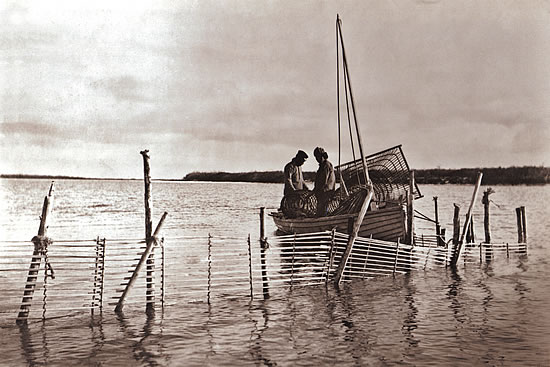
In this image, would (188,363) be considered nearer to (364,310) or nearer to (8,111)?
(364,310)

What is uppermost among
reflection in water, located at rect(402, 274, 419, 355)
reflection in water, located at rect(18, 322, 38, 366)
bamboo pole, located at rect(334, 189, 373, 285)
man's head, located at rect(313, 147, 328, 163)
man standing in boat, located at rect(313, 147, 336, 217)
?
man's head, located at rect(313, 147, 328, 163)

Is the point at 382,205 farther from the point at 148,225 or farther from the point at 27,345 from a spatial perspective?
the point at 27,345

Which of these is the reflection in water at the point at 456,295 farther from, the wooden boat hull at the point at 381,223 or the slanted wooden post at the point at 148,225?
the slanted wooden post at the point at 148,225

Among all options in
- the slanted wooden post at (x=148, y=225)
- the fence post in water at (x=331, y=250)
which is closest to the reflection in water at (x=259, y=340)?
the slanted wooden post at (x=148, y=225)

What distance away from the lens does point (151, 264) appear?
9.47 meters

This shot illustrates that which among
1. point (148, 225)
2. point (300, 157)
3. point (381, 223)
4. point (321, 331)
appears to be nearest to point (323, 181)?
point (300, 157)

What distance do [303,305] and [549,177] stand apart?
8.51 meters

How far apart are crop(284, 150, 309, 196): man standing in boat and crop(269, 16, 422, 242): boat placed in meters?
0.31

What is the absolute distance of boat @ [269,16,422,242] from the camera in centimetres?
1655

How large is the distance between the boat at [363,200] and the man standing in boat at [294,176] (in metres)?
0.31

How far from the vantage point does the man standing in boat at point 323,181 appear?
15.7m

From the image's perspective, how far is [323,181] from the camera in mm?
16469

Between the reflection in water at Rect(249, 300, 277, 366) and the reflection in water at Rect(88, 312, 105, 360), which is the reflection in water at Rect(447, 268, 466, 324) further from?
the reflection in water at Rect(88, 312, 105, 360)

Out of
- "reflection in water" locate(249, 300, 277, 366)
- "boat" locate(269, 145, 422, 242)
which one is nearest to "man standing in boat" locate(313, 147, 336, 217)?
"boat" locate(269, 145, 422, 242)
